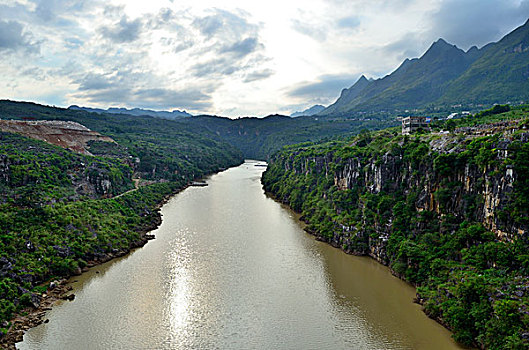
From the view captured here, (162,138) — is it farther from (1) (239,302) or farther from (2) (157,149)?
(1) (239,302)

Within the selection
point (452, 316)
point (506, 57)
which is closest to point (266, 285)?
point (452, 316)

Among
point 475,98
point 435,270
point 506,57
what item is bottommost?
point 435,270

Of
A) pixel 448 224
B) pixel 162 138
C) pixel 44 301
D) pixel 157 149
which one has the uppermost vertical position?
pixel 162 138

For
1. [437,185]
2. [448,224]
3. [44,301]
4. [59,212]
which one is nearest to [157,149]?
[59,212]

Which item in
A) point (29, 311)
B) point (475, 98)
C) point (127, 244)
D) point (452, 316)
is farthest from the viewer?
point (475, 98)

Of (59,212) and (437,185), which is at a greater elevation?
(437,185)

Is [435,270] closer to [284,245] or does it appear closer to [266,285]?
[266,285]
